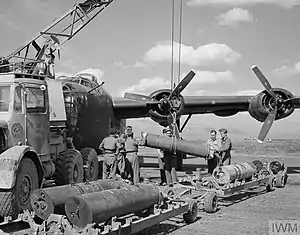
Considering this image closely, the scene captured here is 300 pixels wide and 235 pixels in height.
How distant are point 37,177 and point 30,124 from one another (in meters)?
1.21

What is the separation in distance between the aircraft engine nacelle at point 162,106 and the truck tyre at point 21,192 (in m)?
9.68

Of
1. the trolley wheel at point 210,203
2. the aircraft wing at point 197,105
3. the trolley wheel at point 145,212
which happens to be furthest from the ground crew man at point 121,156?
the aircraft wing at point 197,105

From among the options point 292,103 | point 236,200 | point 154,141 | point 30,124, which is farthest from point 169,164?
point 292,103

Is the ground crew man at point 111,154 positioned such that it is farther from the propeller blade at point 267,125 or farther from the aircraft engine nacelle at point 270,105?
the aircraft engine nacelle at point 270,105

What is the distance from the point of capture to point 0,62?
12070mm

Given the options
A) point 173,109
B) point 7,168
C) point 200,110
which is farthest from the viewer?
point 200,110

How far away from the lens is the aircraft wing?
1935cm

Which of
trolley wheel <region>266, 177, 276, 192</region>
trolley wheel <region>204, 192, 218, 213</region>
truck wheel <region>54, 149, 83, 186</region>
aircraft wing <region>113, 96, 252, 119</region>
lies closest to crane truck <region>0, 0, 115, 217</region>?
truck wheel <region>54, 149, 83, 186</region>

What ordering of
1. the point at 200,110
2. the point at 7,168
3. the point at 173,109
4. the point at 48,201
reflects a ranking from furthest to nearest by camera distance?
1. the point at 200,110
2. the point at 173,109
3. the point at 7,168
4. the point at 48,201

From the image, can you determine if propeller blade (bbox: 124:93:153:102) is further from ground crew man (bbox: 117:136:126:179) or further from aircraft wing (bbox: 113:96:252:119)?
ground crew man (bbox: 117:136:126:179)

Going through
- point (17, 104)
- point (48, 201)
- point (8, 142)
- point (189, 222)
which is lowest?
point (189, 222)

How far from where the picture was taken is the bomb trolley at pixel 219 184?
10320 millimetres

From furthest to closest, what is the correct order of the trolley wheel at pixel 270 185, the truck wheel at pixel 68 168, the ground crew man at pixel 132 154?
the trolley wheel at pixel 270 185, the ground crew man at pixel 132 154, the truck wheel at pixel 68 168

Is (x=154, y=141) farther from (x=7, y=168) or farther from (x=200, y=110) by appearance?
(x=200, y=110)
